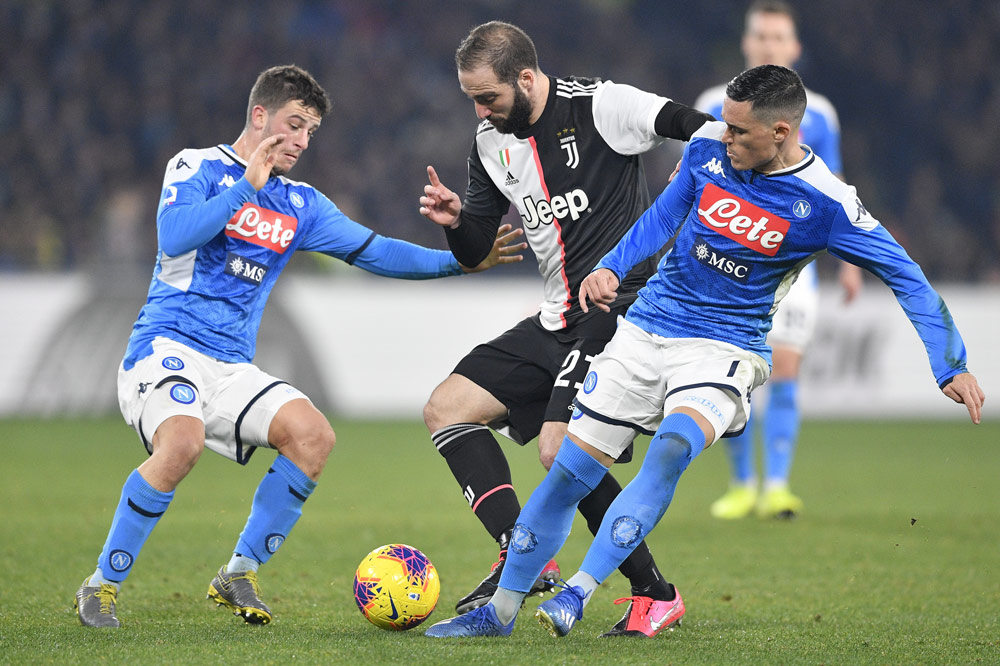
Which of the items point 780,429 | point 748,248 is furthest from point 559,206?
point 780,429

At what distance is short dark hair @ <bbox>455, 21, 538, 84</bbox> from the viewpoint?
4410mm

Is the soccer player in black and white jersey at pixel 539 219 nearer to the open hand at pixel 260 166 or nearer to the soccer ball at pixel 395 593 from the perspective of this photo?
the soccer ball at pixel 395 593

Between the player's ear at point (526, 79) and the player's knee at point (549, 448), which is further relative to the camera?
the player's ear at point (526, 79)

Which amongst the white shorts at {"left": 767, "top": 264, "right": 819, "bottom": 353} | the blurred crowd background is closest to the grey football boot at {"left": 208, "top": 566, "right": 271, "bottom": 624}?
the white shorts at {"left": 767, "top": 264, "right": 819, "bottom": 353}

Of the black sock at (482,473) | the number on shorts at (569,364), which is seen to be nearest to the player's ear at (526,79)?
the number on shorts at (569,364)

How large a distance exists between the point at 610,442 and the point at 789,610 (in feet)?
3.90

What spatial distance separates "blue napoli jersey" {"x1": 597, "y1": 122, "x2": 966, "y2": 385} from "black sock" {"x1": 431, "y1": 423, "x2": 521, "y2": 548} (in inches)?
31.6

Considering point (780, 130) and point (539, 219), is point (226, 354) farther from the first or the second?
point (780, 130)

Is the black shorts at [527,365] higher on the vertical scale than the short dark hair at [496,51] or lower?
lower

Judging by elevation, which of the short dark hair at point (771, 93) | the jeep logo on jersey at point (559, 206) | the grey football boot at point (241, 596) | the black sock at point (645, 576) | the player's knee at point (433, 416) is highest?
the short dark hair at point (771, 93)

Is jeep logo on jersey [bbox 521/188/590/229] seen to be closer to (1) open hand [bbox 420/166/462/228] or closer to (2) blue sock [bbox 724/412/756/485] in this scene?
(1) open hand [bbox 420/166/462/228]

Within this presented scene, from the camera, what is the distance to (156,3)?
715 inches

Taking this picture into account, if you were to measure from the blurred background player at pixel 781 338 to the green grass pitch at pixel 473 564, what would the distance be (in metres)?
0.27

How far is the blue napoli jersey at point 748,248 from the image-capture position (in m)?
3.96
